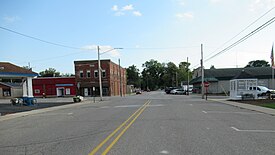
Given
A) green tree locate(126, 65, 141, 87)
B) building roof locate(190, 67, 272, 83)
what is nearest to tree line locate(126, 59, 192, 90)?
green tree locate(126, 65, 141, 87)

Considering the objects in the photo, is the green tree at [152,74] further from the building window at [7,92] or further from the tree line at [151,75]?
the building window at [7,92]

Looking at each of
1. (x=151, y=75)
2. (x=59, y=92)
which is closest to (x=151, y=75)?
(x=151, y=75)

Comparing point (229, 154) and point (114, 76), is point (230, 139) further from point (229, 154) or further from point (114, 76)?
point (114, 76)

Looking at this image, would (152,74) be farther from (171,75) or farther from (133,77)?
(171,75)

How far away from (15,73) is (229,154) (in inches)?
1084

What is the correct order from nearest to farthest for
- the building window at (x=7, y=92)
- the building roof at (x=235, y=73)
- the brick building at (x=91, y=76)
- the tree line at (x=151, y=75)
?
the building roof at (x=235, y=73) → the brick building at (x=91, y=76) → the building window at (x=7, y=92) → the tree line at (x=151, y=75)

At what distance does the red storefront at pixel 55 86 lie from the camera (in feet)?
232

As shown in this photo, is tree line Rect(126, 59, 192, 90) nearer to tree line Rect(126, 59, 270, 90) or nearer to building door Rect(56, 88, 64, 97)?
tree line Rect(126, 59, 270, 90)

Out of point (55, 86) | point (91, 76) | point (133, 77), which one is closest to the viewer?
point (91, 76)

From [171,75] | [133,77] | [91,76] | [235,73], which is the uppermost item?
[171,75]

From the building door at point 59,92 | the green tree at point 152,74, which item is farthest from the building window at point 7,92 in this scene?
the green tree at point 152,74

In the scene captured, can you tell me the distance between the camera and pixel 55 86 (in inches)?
2805

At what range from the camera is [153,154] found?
6789mm

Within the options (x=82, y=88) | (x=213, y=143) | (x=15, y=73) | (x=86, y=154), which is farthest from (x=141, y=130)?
(x=82, y=88)
